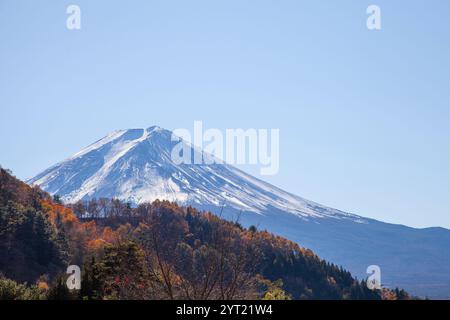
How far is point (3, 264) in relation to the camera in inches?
3115

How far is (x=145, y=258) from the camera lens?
1839cm

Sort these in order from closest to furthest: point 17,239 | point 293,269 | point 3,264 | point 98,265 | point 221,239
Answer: point 221,239, point 98,265, point 3,264, point 17,239, point 293,269

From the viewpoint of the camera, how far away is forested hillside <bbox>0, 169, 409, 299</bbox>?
17109 mm

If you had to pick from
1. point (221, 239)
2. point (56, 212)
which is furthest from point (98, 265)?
point (56, 212)

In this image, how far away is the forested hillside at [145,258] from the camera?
17.1m

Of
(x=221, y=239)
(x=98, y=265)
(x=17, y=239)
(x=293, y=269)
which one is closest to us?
(x=221, y=239)

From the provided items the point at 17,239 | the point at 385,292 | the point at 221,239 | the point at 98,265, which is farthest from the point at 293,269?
the point at 221,239
